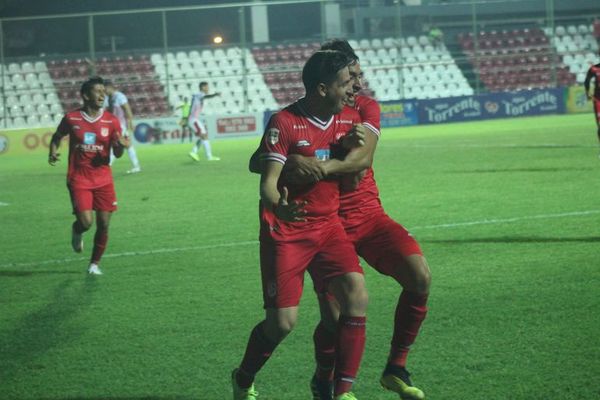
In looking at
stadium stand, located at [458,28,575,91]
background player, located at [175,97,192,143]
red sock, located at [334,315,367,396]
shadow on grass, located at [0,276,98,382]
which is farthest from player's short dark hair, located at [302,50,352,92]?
stadium stand, located at [458,28,575,91]

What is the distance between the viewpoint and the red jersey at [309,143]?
5223 millimetres

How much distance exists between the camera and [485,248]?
10.6 metres

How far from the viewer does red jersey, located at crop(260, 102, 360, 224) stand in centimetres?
522

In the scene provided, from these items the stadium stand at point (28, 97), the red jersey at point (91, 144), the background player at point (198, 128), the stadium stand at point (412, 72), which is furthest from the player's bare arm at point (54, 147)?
the stadium stand at point (412, 72)

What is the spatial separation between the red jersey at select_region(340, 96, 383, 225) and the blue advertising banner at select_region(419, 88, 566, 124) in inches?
1344

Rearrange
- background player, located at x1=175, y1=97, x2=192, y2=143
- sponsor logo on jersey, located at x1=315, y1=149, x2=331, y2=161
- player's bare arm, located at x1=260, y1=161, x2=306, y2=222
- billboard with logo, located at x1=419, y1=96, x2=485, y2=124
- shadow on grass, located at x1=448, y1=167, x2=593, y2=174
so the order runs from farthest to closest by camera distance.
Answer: billboard with logo, located at x1=419, y1=96, x2=485, y2=124, background player, located at x1=175, y1=97, x2=192, y2=143, shadow on grass, located at x1=448, y1=167, x2=593, y2=174, sponsor logo on jersey, located at x1=315, y1=149, x2=331, y2=161, player's bare arm, located at x1=260, y1=161, x2=306, y2=222

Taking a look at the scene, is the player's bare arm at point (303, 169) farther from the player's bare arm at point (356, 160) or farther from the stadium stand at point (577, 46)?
the stadium stand at point (577, 46)

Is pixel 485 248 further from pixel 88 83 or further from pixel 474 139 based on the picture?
pixel 474 139

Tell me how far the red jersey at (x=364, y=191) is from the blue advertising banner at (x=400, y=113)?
33.7m

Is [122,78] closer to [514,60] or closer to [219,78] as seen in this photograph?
[219,78]

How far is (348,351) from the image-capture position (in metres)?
5.23

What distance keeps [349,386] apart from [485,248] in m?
5.69

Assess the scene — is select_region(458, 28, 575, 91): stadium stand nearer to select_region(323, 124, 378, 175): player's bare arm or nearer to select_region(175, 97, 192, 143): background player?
select_region(175, 97, 192, 143): background player

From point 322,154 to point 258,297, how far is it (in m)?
3.60
